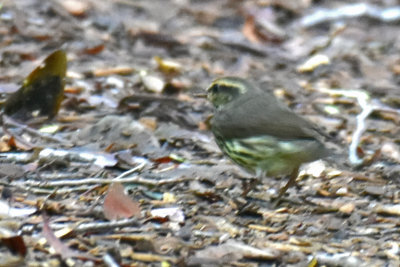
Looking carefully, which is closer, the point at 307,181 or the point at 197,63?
the point at 307,181

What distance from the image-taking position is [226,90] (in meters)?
6.16

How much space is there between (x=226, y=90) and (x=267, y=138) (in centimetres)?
66

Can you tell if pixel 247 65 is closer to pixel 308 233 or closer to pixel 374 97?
pixel 374 97

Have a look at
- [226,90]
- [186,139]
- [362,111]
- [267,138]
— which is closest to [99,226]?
[267,138]

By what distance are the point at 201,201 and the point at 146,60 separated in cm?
329

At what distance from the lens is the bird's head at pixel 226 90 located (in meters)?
6.11

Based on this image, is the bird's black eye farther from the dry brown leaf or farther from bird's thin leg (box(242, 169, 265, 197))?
the dry brown leaf

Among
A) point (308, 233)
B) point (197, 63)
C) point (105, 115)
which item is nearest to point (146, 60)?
point (197, 63)

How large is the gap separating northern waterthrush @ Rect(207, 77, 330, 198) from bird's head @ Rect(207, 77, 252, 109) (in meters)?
0.16

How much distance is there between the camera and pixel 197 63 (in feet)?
28.8

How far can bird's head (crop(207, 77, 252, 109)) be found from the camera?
6.11m

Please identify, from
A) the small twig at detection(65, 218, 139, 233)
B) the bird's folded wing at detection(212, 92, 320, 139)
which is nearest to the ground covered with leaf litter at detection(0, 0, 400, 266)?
the small twig at detection(65, 218, 139, 233)

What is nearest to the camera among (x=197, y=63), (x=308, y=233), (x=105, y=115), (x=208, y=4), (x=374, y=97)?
(x=308, y=233)

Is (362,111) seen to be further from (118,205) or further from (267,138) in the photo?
(118,205)
